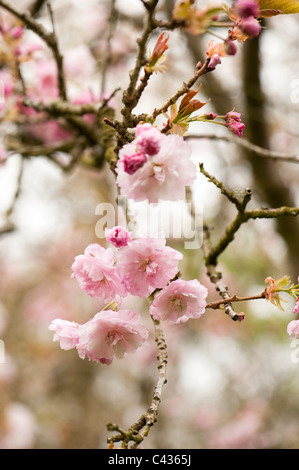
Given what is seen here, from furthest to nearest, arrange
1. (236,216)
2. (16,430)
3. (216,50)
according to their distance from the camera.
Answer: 1. (16,430)
2. (236,216)
3. (216,50)

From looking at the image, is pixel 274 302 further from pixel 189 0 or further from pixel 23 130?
pixel 23 130

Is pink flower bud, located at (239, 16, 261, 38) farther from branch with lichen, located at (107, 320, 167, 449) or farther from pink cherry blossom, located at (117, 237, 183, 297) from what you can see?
branch with lichen, located at (107, 320, 167, 449)

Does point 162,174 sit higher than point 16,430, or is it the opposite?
point 16,430

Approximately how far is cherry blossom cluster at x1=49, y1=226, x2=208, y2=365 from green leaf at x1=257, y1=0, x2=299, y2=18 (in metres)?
0.40

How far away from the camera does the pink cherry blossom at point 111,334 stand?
696 millimetres

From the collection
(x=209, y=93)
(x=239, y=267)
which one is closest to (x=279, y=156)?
(x=209, y=93)

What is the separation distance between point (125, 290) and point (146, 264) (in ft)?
0.25

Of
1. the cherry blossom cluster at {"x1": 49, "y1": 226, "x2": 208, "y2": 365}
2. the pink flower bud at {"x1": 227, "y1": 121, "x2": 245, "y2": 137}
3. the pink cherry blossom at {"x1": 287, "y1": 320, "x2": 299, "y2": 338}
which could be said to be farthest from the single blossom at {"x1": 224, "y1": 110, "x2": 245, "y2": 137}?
the pink cherry blossom at {"x1": 287, "y1": 320, "x2": 299, "y2": 338}

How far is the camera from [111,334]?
73 centimetres

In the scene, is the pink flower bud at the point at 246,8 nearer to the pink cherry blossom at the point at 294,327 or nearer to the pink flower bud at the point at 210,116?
the pink flower bud at the point at 210,116

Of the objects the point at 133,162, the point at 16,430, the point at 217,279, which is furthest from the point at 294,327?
the point at 16,430

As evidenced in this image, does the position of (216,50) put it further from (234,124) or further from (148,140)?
(148,140)

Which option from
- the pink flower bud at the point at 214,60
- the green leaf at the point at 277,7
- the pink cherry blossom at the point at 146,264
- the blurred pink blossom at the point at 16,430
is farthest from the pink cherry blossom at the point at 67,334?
the blurred pink blossom at the point at 16,430
